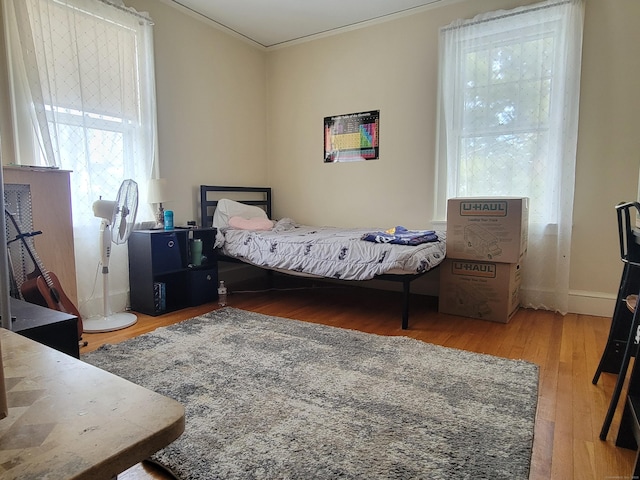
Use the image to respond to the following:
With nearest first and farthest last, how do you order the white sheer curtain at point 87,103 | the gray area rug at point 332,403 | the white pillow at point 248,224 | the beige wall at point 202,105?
the gray area rug at point 332,403 → the white sheer curtain at point 87,103 → the beige wall at point 202,105 → the white pillow at point 248,224

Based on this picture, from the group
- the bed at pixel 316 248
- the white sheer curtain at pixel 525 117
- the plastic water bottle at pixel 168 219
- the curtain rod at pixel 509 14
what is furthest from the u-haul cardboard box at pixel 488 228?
the plastic water bottle at pixel 168 219

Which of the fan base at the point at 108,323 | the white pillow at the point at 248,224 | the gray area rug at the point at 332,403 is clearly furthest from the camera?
the white pillow at the point at 248,224

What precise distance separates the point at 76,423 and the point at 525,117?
11.6ft

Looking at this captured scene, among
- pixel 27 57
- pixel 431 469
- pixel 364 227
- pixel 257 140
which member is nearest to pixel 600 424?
pixel 431 469

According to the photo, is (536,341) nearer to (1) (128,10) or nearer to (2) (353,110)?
(2) (353,110)

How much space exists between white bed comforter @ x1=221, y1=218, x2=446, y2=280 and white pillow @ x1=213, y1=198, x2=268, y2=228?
0.23m

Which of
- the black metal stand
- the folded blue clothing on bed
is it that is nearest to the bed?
the folded blue clothing on bed

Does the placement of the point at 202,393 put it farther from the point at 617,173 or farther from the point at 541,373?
the point at 617,173

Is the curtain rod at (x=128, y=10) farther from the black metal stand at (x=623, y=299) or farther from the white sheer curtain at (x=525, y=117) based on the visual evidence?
the black metal stand at (x=623, y=299)

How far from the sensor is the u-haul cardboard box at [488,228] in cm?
274

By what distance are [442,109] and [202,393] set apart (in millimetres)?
3096

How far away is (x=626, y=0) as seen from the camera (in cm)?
281

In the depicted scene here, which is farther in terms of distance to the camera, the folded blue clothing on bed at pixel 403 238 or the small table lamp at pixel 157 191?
the small table lamp at pixel 157 191

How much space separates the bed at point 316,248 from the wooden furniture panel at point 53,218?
1.28 m
